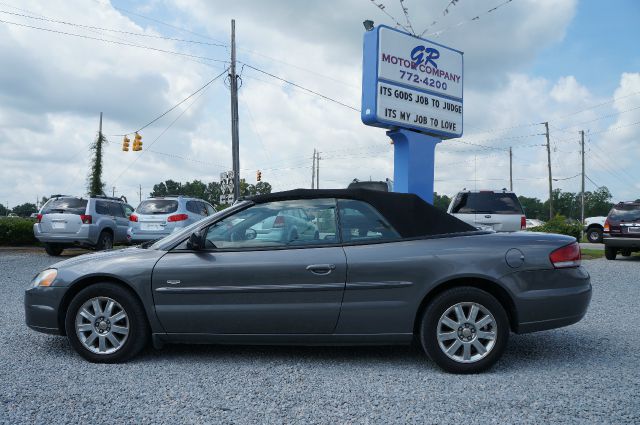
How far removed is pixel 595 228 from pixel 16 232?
79.8 feet

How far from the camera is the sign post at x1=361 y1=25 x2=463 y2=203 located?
34.0 feet

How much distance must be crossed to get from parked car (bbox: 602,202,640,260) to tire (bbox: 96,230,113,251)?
46.9ft

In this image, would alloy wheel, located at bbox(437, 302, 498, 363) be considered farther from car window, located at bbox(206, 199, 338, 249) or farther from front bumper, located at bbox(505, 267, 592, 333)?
car window, located at bbox(206, 199, 338, 249)

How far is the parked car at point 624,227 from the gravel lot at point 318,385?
10.8m

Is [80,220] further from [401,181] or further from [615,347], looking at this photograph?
[615,347]

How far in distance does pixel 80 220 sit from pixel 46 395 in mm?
12309

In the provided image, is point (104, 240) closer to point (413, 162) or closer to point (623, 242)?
point (413, 162)

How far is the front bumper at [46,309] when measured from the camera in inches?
182

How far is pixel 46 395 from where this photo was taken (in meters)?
3.72

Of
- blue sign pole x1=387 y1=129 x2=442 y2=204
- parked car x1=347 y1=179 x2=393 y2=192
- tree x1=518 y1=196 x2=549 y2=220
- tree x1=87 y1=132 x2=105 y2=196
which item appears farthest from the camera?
tree x1=518 y1=196 x2=549 y2=220

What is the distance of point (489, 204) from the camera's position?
12234 mm

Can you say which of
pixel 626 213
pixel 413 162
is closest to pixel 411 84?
pixel 413 162

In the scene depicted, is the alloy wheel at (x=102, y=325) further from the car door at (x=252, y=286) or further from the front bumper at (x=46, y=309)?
the car door at (x=252, y=286)

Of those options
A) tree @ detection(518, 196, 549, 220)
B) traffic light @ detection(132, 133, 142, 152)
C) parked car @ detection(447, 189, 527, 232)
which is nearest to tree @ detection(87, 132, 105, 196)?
traffic light @ detection(132, 133, 142, 152)
